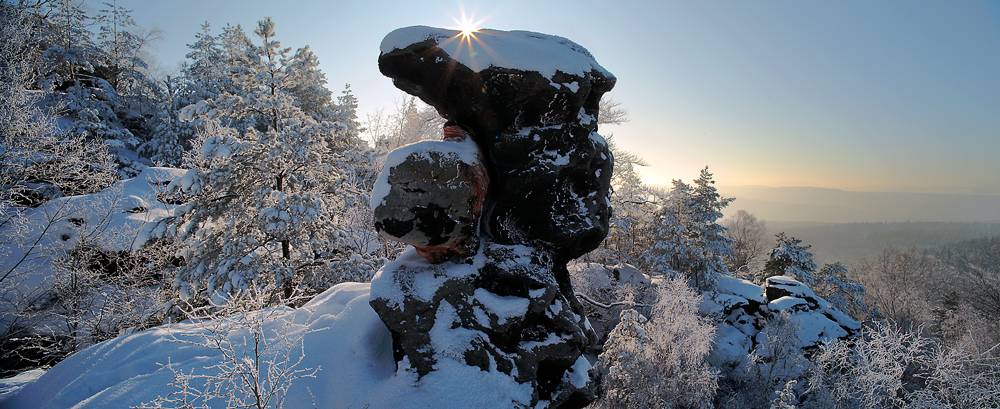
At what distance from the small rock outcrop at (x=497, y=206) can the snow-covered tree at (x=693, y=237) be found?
43.0 ft

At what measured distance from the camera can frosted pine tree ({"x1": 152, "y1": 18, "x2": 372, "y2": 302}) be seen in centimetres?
773

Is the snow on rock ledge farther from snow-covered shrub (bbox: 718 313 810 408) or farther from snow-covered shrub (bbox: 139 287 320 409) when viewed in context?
snow-covered shrub (bbox: 718 313 810 408)

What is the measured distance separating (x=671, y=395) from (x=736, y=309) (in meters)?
7.02

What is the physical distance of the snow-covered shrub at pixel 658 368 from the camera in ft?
25.7

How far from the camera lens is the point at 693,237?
17281 mm

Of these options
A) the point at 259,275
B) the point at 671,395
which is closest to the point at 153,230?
the point at 259,275

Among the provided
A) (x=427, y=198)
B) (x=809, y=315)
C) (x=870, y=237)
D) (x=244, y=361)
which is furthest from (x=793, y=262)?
(x=870, y=237)

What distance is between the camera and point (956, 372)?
6.30m

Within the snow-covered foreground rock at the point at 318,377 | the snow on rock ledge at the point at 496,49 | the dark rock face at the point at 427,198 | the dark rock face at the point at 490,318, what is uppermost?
the snow on rock ledge at the point at 496,49

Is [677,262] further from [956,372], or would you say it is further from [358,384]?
[358,384]

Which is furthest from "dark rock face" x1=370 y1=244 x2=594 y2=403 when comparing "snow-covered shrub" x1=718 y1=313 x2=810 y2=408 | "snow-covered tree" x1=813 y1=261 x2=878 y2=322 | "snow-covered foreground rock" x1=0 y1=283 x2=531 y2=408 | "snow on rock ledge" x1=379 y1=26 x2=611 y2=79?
"snow-covered tree" x1=813 y1=261 x2=878 y2=322

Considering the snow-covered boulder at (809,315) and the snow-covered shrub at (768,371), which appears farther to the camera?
the snow-covered boulder at (809,315)

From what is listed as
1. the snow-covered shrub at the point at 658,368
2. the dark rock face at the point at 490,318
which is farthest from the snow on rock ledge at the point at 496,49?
the snow-covered shrub at the point at 658,368

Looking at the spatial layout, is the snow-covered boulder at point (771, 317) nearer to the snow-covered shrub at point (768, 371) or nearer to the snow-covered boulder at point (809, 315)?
the snow-covered boulder at point (809, 315)
